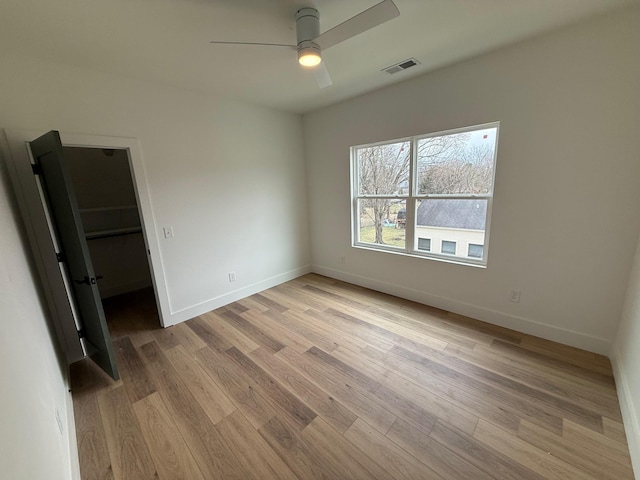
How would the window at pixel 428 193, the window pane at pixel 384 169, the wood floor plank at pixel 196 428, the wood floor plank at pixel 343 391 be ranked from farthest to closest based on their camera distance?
the window pane at pixel 384 169, the window at pixel 428 193, the wood floor plank at pixel 343 391, the wood floor plank at pixel 196 428

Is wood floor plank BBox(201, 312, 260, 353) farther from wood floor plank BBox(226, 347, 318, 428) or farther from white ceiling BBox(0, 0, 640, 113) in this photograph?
A: white ceiling BBox(0, 0, 640, 113)

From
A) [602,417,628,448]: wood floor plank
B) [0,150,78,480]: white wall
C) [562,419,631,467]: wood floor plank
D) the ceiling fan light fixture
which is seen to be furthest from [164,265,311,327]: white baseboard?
[602,417,628,448]: wood floor plank

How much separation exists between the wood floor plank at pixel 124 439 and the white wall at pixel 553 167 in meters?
2.99

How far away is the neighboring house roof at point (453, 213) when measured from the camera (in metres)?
2.71

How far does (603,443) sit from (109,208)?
5707mm

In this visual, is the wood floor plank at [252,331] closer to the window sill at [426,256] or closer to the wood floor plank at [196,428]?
the wood floor plank at [196,428]

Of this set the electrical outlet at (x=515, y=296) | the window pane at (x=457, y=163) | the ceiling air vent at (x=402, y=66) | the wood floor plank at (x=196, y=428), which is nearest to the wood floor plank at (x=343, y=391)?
the wood floor plank at (x=196, y=428)

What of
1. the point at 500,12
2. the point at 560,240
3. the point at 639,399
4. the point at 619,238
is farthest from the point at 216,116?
the point at 639,399

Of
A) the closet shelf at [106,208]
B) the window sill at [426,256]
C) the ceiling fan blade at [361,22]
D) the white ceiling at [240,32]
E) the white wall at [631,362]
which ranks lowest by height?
the white wall at [631,362]

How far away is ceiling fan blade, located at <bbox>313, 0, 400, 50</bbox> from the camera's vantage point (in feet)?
4.48

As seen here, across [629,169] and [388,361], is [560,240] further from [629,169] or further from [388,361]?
[388,361]

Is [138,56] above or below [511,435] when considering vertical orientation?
above

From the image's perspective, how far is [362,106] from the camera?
3348 millimetres

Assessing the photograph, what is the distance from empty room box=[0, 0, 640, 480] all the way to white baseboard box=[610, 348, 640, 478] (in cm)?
2
